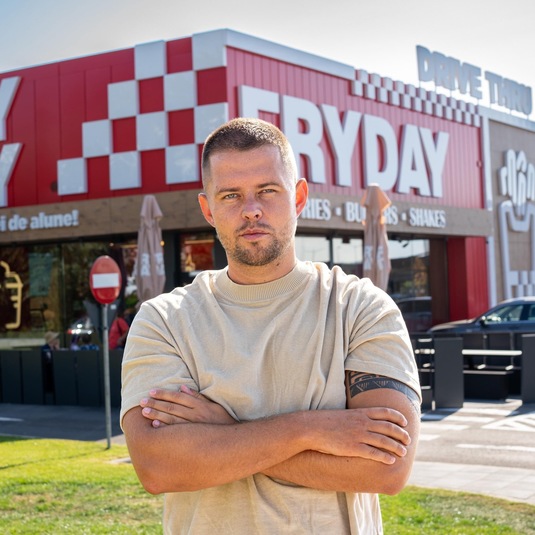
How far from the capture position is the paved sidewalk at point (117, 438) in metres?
7.24

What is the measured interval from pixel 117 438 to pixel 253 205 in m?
9.46

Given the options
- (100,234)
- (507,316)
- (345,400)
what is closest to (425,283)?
(507,316)

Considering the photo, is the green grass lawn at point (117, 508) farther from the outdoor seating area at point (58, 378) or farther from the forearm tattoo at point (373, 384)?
the outdoor seating area at point (58, 378)

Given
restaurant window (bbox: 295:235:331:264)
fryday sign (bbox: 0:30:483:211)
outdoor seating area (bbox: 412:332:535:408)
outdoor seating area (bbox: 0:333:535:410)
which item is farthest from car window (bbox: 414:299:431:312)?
outdoor seating area (bbox: 412:332:535:408)

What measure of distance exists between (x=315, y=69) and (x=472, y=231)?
24.9ft

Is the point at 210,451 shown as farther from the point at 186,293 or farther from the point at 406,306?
the point at 406,306

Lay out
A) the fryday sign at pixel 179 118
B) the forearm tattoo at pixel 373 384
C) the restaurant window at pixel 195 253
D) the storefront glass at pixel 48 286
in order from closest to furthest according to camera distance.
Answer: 1. the forearm tattoo at pixel 373 384
2. the fryday sign at pixel 179 118
3. the restaurant window at pixel 195 253
4. the storefront glass at pixel 48 286

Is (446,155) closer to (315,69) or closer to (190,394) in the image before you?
(315,69)

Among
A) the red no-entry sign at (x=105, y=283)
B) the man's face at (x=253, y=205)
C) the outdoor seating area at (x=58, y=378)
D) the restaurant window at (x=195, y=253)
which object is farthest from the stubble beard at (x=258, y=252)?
the restaurant window at (x=195, y=253)

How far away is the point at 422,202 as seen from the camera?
21781 mm

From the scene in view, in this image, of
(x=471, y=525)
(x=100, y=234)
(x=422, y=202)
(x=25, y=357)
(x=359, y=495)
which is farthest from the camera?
(x=422, y=202)

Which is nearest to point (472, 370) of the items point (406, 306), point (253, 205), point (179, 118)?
point (179, 118)

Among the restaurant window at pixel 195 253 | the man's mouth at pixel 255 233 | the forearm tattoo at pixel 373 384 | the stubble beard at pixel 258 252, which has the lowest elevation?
the forearm tattoo at pixel 373 384

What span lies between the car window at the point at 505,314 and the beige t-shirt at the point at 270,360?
1720 centimetres
